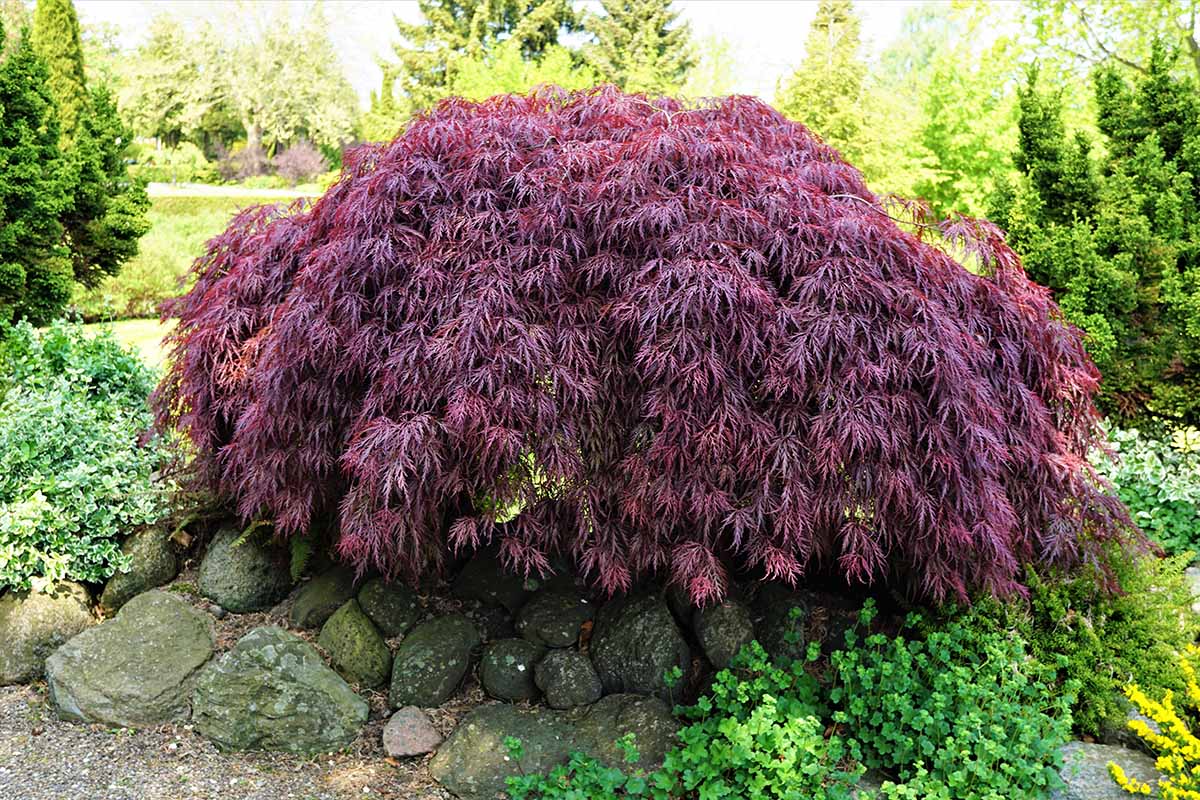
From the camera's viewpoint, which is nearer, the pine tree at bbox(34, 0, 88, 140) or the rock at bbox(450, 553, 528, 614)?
the rock at bbox(450, 553, 528, 614)

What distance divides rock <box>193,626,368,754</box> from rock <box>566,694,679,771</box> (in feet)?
2.74

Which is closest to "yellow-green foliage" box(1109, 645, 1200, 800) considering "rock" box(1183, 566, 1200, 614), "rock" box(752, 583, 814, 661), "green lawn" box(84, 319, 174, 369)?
"rock" box(1183, 566, 1200, 614)

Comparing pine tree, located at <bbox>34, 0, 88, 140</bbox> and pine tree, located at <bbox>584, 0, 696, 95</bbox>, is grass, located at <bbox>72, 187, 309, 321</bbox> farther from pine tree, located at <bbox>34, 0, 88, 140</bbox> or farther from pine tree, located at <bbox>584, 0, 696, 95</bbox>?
pine tree, located at <bbox>584, 0, 696, 95</bbox>

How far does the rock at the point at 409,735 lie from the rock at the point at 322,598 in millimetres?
593

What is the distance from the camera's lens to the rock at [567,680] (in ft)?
10.8

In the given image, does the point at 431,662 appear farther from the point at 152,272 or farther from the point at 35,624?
the point at 152,272

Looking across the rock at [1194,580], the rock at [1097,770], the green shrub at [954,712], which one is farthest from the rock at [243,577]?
the rock at [1194,580]

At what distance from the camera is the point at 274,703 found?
127 inches

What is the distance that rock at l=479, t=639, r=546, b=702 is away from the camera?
334 centimetres

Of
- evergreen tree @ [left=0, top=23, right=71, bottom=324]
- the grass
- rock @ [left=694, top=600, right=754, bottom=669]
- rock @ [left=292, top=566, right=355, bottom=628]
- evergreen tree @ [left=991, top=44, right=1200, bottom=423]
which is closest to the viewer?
rock @ [left=694, top=600, right=754, bottom=669]

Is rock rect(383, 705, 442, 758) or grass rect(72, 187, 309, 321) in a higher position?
rock rect(383, 705, 442, 758)

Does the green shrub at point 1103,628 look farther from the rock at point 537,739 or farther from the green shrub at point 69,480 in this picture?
the green shrub at point 69,480

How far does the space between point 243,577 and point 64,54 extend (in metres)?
10.8

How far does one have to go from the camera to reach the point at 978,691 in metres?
2.95
